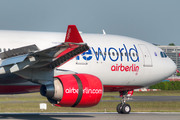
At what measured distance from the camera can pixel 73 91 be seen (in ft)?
38.3

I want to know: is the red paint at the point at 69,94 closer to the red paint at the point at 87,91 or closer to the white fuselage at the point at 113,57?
the red paint at the point at 87,91

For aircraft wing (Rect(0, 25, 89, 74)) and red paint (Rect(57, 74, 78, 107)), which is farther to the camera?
red paint (Rect(57, 74, 78, 107))

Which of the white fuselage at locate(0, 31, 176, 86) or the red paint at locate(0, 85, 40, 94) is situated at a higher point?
the white fuselage at locate(0, 31, 176, 86)

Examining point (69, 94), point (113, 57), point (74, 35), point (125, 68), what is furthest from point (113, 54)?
point (74, 35)

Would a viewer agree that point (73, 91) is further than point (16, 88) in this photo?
No

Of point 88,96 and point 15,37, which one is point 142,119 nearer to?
point 88,96

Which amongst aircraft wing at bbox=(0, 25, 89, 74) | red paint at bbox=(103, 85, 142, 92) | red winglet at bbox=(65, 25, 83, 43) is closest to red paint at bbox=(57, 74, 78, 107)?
aircraft wing at bbox=(0, 25, 89, 74)

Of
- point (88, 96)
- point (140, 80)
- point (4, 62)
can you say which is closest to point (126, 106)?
point (140, 80)

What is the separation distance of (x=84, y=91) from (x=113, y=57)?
14.2 ft

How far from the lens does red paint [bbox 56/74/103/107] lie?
38.2ft

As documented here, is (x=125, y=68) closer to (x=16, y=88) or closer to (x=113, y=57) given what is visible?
(x=113, y=57)

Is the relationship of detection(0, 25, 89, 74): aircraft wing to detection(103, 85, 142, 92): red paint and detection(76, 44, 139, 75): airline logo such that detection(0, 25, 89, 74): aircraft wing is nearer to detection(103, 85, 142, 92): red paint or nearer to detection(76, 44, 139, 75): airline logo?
detection(76, 44, 139, 75): airline logo

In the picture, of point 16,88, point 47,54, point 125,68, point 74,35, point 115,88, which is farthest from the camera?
point 115,88

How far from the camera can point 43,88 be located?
12484 millimetres
